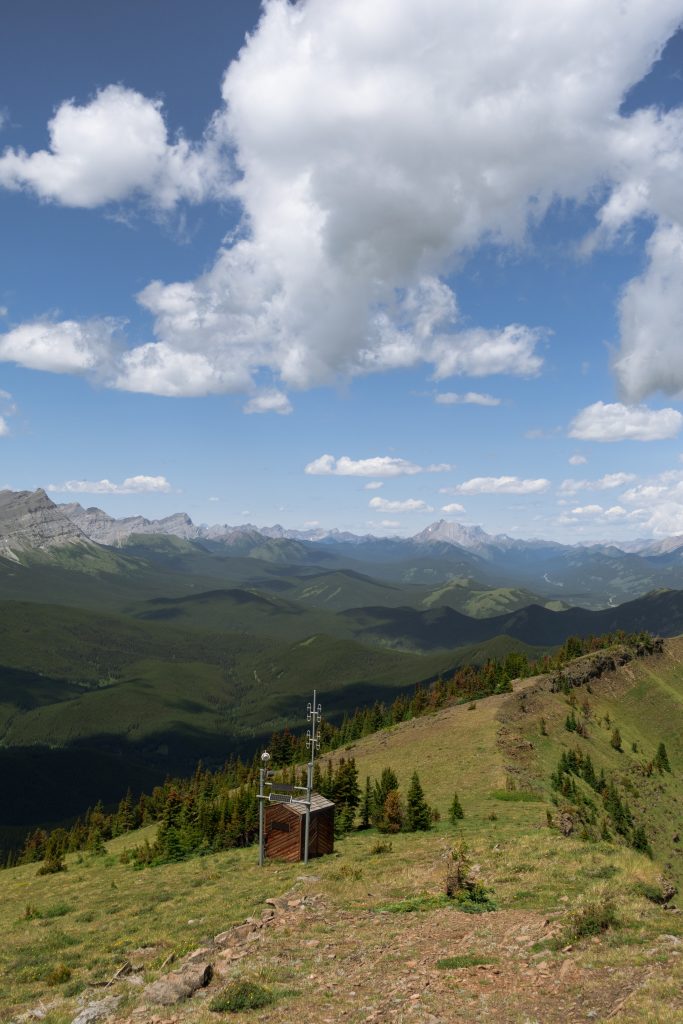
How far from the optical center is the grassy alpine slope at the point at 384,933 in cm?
1681

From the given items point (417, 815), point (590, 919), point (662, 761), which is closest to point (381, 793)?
point (417, 815)

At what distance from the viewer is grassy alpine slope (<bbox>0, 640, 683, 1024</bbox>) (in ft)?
55.2

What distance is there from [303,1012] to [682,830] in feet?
278

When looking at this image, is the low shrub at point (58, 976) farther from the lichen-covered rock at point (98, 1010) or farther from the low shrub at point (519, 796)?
the low shrub at point (519, 796)

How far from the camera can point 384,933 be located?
23938 millimetres

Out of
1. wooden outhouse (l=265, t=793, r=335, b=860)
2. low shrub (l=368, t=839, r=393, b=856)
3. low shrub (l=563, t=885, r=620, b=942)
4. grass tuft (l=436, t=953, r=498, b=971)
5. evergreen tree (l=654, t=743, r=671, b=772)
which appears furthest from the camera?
evergreen tree (l=654, t=743, r=671, b=772)

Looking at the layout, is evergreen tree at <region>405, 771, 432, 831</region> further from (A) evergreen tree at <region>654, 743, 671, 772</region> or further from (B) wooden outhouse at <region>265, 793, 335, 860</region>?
(A) evergreen tree at <region>654, 743, 671, 772</region>

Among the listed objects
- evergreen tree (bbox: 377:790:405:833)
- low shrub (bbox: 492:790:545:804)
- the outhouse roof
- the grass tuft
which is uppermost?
the grass tuft

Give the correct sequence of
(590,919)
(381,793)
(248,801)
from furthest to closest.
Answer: (381,793)
(248,801)
(590,919)

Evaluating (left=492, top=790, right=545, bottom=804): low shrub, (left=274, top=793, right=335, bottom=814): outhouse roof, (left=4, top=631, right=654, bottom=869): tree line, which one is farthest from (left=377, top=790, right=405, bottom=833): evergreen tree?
(left=492, top=790, right=545, bottom=804): low shrub

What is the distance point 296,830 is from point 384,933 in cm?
2255

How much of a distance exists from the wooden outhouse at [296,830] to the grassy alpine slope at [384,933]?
2103 mm

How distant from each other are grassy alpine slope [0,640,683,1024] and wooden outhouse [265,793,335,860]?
82.8 inches

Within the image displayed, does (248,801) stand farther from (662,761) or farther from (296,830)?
(662,761)
